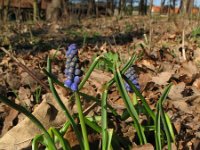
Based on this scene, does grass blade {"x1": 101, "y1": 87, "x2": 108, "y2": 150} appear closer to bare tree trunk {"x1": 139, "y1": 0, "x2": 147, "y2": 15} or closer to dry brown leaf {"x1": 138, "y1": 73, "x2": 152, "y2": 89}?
dry brown leaf {"x1": 138, "y1": 73, "x2": 152, "y2": 89}

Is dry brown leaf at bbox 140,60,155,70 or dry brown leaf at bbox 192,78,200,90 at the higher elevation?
dry brown leaf at bbox 192,78,200,90

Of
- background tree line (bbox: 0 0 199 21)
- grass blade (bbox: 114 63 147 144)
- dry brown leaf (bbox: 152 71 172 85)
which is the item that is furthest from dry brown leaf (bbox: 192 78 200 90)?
background tree line (bbox: 0 0 199 21)

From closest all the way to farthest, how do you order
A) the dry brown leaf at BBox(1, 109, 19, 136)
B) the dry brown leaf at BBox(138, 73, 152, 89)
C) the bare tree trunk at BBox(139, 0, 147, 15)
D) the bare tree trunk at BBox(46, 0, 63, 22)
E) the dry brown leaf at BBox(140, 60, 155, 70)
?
1. the dry brown leaf at BBox(1, 109, 19, 136)
2. the dry brown leaf at BBox(138, 73, 152, 89)
3. the dry brown leaf at BBox(140, 60, 155, 70)
4. the bare tree trunk at BBox(46, 0, 63, 22)
5. the bare tree trunk at BBox(139, 0, 147, 15)

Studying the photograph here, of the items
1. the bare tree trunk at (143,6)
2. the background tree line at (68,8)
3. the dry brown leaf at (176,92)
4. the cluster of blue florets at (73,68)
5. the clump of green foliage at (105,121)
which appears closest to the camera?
the cluster of blue florets at (73,68)

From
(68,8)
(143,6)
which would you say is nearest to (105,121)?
(68,8)

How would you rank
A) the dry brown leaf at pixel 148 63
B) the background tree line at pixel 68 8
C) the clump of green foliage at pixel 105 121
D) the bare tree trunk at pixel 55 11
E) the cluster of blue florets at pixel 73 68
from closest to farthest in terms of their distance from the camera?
1. the cluster of blue florets at pixel 73 68
2. the clump of green foliage at pixel 105 121
3. the dry brown leaf at pixel 148 63
4. the background tree line at pixel 68 8
5. the bare tree trunk at pixel 55 11

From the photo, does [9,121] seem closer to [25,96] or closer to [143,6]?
[25,96]

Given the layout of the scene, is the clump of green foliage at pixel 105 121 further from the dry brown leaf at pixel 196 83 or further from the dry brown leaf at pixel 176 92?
the dry brown leaf at pixel 196 83

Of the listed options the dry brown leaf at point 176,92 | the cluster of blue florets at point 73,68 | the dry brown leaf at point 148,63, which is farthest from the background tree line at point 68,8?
the cluster of blue florets at point 73,68
